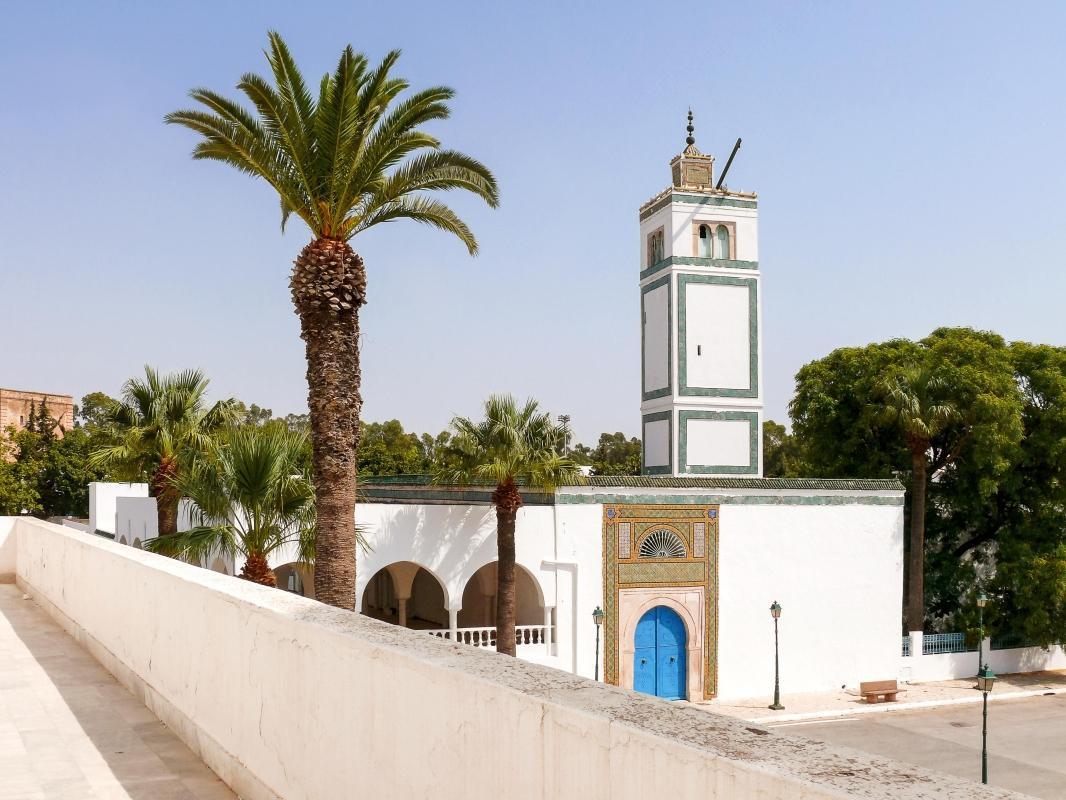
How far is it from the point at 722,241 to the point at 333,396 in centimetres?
1848

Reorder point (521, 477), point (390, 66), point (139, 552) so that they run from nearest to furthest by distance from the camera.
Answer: point (139, 552) → point (390, 66) → point (521, 477)

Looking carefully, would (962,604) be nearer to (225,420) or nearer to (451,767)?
(225,420)

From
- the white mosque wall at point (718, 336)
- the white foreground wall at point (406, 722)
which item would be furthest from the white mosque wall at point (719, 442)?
the white foreground wall at point (406, 722)

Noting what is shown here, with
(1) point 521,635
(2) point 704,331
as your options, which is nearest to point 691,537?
(1) point 521,635

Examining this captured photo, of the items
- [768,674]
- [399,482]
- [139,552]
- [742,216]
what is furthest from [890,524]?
[139,552]

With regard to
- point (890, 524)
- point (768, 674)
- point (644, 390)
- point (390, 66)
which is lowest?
point (768, 674)

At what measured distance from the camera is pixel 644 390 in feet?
100

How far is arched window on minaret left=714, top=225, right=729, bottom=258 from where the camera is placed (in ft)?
96.7

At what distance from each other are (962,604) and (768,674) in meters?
9.18

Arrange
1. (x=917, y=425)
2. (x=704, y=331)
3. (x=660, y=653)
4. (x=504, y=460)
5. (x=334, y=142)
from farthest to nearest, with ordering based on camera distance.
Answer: (x=917, y=425), (x=704, y=331), (x=660, y=653), (x=504, y=460), (x=334, y=142)

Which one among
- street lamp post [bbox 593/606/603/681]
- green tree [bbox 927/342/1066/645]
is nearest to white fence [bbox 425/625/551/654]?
street lamp post [bbox 593/606/603/681]

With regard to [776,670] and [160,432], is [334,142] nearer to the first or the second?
[160,432]

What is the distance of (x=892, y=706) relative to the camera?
1016 inches

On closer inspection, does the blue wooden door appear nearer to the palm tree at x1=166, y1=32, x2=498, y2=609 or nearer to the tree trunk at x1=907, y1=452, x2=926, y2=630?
the tree trunk at x1=907, y1=452, x2=926, y2=630
